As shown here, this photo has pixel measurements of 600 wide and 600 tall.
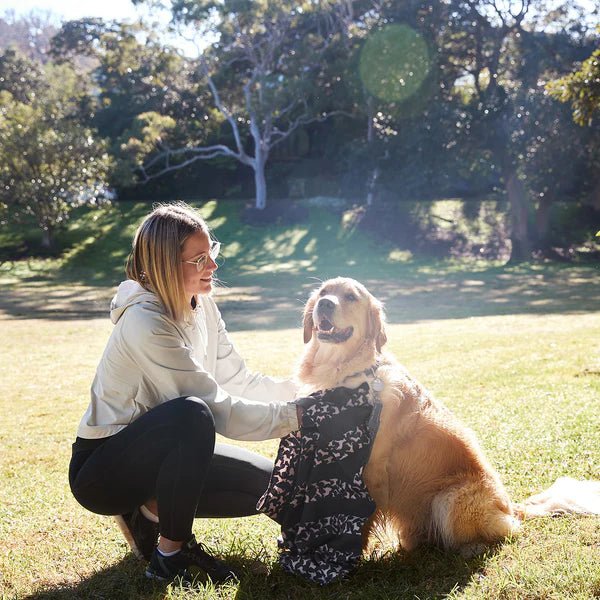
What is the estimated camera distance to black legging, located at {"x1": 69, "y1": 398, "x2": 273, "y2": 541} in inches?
114

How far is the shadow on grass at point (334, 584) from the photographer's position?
2.93 meters

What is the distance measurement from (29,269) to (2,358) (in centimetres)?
1577

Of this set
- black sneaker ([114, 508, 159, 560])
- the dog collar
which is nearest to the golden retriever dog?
the dog collar

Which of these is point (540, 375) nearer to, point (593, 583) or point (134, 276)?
point (593, 583)

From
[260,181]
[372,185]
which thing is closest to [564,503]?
[372,185]

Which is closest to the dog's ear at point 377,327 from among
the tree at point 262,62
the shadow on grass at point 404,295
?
the shadow on grass at point 404,295

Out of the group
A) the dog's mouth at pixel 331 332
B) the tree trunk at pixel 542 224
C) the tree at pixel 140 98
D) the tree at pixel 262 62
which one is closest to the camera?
the dog's mouth at pixel 331 332

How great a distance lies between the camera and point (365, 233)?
27344mm

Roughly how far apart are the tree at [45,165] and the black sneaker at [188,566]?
24556 mm

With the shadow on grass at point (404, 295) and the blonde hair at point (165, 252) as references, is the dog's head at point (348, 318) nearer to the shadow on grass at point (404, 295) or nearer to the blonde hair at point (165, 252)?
Result: the blonde hair at point (165, 252)

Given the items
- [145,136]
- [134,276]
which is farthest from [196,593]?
[145,136]

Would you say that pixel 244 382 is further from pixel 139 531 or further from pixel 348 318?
pixel 139 531

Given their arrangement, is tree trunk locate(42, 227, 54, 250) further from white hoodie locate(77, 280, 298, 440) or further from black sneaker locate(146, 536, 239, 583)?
black sneaker locate(146, 536, 239, 583)

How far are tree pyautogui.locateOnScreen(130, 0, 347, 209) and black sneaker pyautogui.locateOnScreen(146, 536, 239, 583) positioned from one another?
2559 cm
